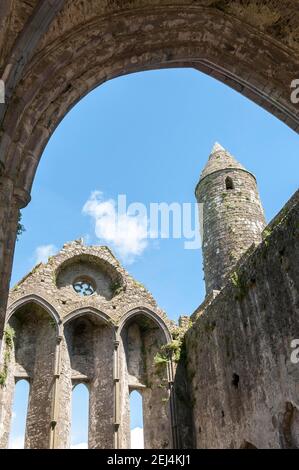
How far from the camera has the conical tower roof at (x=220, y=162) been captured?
17070 mm

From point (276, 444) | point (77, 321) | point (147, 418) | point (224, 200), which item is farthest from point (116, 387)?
point (224, 200)

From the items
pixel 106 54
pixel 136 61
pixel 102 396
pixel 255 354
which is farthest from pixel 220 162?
pixel 106 54

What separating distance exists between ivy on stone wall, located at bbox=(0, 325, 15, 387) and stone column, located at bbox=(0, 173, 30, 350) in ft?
26.6

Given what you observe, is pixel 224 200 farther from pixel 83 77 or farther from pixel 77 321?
pixel 83 77

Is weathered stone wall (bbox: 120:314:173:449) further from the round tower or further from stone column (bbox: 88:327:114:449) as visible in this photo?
the round tower

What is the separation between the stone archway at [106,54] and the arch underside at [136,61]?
0.03 feet

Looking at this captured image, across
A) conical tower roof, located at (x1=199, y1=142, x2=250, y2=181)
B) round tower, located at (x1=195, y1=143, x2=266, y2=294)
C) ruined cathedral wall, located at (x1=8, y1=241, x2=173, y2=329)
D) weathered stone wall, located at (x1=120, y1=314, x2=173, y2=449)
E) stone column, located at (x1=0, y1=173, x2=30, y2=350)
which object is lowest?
stone column, located at (x1=0, y1=173, x2=30, y2=350)

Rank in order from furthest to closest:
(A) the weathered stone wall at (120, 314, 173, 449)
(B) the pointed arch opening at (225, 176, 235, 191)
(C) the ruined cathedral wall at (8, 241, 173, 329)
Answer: (B) the pointed arch opening at (225, 176, 235, 191)
(C) the ruined cathedral wall at (8, 241, 173, 329)
(A) the weathered stone wall at (120, 314, 173, 449)

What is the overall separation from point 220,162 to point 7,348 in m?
9.90

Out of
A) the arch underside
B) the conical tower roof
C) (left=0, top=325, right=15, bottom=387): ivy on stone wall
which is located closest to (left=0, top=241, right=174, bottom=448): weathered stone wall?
(left=0, top=325, right=15, bottom=387): ivy on stone wall

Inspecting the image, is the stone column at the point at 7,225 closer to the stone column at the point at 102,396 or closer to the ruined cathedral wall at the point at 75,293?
the ruined cathedral wall at the point at 75,293

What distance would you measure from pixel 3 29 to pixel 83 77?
151 centimetres

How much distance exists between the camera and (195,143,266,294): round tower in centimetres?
1488

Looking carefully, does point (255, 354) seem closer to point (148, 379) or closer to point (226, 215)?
point (148, 379)
